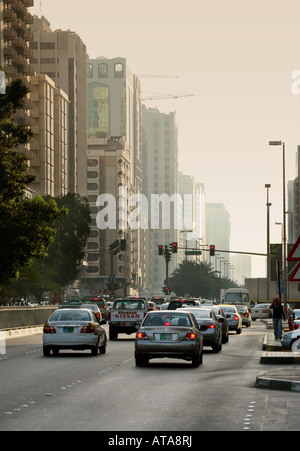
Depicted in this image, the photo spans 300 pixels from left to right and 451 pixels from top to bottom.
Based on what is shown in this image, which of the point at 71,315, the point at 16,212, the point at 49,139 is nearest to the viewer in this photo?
the point at 71,315

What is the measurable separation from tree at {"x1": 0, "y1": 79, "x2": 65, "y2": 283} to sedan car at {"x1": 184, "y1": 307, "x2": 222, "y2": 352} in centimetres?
1100

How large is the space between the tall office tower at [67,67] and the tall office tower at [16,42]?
2225 inches

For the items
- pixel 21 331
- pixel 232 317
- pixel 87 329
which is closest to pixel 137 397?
pixel 87 329

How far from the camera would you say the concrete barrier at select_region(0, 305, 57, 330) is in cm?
4650

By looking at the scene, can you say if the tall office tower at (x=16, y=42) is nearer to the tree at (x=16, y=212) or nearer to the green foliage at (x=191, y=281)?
the tree at (x=16, y=212)

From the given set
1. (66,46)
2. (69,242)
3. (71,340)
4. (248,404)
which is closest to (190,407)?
(248,404)

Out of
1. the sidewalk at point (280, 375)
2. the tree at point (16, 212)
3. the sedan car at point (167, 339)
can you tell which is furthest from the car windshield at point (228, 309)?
the sedan car at point (167, 339)

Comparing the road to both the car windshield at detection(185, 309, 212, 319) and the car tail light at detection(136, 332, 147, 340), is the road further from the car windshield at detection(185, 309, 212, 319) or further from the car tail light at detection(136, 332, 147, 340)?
the car windshield at detection(185, 309, 212, 319)

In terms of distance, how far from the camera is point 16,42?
4363 inches

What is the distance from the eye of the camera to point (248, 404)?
15688 mm

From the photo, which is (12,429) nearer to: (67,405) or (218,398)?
(67,405)

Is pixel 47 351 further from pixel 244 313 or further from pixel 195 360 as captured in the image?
pixel 244 313

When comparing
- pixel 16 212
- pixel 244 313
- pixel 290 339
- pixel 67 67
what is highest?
Answer: pixel 67 67

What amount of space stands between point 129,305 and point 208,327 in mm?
11137
